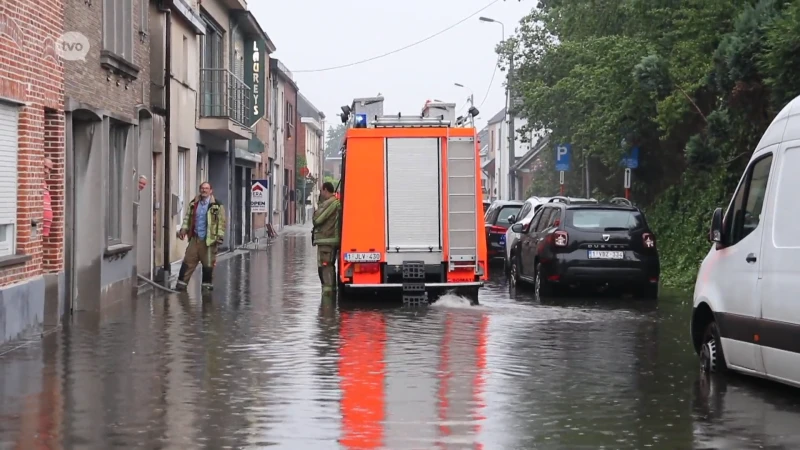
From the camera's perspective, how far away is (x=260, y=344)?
13.7 meters

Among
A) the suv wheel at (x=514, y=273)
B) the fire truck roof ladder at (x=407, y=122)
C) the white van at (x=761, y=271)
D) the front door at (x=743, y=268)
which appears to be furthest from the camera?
the suv wheel at (x=514, y=273)

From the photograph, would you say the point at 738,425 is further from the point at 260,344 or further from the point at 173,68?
the point at 173,68

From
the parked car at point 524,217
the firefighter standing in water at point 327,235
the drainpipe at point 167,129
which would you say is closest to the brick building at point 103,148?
the drainpipe at point 167,129

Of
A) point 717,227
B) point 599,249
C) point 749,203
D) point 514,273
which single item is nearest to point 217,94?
point 514,273

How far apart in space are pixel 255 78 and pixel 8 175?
26.1 metres

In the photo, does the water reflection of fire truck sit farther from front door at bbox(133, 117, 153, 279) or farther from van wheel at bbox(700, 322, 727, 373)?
front door at bbox(133, 117, 153, 279)

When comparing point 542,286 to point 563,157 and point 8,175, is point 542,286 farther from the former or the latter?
point 563,157

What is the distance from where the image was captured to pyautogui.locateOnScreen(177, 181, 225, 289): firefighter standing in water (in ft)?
70.3

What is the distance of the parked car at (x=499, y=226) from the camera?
29844 mm

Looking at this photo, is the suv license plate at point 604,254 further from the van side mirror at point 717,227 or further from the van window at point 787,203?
the van window at point 787,203

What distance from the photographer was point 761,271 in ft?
32.4

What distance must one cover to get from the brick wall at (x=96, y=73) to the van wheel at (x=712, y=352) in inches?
342

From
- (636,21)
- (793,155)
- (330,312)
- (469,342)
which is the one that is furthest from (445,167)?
(636,21)

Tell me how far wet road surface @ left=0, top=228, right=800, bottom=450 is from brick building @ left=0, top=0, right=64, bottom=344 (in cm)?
49
